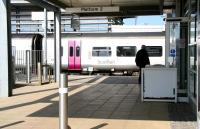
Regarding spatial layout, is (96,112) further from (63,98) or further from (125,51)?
(125,51)

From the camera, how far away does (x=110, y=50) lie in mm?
36594

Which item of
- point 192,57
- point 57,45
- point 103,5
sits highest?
point 103,5

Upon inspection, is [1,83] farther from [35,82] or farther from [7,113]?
[35,82]

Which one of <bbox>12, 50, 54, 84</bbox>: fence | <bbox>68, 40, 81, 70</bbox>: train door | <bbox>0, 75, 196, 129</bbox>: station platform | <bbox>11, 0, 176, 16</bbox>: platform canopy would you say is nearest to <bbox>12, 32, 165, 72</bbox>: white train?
<bbox>68, 40, 81, 70</bbox>: train door

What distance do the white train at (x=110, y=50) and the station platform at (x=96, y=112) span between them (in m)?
18.0

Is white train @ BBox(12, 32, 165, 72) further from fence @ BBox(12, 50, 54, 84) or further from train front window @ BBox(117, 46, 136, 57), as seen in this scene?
fence @ BBox(12, 50, 54, 84)

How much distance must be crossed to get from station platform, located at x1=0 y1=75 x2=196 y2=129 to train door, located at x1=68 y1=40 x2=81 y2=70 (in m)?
18.3

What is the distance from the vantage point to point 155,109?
1391 centimetres

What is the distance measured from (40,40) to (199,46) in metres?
27.7

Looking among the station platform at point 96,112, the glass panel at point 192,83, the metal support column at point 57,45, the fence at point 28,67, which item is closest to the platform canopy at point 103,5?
the metal support column at point 57,45

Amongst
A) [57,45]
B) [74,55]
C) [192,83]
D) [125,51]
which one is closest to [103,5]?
[57,45]

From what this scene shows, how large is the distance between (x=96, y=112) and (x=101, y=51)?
2336 cm

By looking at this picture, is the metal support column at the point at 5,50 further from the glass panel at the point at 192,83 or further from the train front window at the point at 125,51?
the train front window at the point at 125,51

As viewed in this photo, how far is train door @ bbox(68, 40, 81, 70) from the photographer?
3669 centimetres
